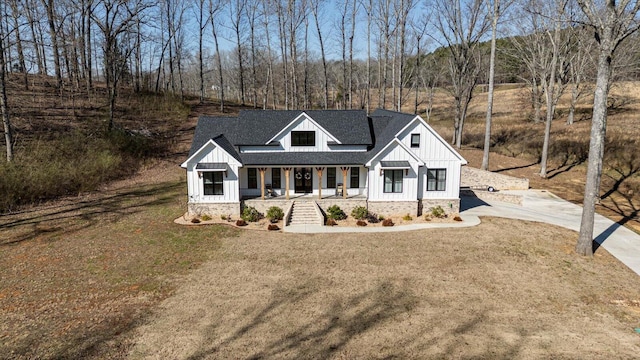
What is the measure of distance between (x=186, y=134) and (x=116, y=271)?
30392mm

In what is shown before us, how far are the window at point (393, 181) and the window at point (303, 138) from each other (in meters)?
5.40

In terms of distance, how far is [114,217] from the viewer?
22516mm

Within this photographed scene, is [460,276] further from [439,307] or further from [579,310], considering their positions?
[579,310]

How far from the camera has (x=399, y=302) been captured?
13750 millimetres

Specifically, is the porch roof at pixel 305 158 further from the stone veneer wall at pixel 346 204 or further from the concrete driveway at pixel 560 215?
the concrete driveway at pixel 560 215

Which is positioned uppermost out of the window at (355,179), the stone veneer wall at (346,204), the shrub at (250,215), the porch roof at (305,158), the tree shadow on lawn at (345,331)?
the porch roof at (305,158)

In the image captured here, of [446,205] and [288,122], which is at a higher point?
[288,122]

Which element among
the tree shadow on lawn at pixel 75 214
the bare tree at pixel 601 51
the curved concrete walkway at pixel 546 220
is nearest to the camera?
the bare tree at pixel 601 51

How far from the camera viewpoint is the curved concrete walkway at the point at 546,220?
19.0 metres

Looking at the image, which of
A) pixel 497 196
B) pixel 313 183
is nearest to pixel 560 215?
pixel 497 196

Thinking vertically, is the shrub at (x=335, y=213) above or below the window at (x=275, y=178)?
below

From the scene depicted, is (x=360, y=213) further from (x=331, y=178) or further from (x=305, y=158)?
(x=305, y=158)

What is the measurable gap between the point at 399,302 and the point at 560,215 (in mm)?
16427

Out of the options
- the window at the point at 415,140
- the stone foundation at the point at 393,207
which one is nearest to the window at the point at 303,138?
the stone foundation at the point at 393,207
